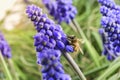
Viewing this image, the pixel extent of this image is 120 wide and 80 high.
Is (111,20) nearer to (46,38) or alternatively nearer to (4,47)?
(46,38)

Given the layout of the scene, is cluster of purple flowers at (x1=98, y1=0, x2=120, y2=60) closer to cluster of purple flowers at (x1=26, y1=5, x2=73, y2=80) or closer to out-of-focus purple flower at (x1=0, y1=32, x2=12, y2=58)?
cluster of purple flowers at (x1=26, y1=5, x2=73, y2=80)

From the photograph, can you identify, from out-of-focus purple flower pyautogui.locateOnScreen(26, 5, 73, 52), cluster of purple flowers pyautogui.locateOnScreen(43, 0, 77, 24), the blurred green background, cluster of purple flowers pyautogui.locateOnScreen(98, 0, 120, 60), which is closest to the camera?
out-of-focus purple flower pyautogui.locateOnScreen(26, 5, 73, 52)

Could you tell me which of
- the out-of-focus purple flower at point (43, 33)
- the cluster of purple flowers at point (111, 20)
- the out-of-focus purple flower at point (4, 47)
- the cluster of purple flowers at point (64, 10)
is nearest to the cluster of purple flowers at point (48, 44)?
the out-of-focus purple flower at point (43, 33)

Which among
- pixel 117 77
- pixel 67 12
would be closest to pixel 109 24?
pixel 117 77

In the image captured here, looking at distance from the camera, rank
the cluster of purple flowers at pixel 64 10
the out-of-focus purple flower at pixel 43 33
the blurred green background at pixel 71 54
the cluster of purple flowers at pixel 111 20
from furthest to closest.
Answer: the blurred green background at pixel 71 54 → the cluster of purple flowers at pixel 64 10 → the cluster of purple flowers at pixel 111 20 → the out-of-focus purple flower at pixel 43 33

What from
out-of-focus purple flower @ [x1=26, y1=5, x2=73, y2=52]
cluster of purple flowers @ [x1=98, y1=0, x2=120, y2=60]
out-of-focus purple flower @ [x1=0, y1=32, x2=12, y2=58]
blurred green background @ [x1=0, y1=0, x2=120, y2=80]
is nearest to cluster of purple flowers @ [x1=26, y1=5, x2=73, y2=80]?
out-of-focus purple flower @ [x1=26, y1=5, x2=73, y2=52]

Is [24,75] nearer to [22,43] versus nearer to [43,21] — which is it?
[22,43]

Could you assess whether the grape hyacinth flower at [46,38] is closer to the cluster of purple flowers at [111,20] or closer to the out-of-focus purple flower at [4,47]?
the cluster of purple flowers at [111,20]

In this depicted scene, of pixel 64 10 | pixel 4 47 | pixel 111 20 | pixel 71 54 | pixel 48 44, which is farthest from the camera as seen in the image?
pixel 71 54

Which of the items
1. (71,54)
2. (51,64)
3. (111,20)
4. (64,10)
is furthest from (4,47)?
(51,64)
